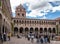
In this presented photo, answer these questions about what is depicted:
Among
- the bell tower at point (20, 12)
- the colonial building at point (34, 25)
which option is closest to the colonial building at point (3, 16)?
the bell tower at point (20, 12)

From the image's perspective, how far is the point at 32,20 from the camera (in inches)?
2948

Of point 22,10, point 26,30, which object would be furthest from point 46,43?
point 26,30

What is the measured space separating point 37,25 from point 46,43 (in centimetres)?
5545

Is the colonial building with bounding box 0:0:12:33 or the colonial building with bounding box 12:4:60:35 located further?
the colonial building with bounding box 12:4:60:35

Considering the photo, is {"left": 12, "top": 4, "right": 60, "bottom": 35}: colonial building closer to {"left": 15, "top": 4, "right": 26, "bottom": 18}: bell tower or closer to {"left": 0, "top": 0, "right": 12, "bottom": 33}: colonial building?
{"left": 15, "top": 4, "right": 26, "bottom": 18}: bell tower

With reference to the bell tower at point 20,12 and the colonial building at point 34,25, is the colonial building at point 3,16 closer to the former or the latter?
the bell tower at point 20,12

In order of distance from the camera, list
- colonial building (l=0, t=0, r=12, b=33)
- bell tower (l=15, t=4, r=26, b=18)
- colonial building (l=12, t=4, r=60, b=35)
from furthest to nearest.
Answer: colonial building (l=12, t=4, r=60, b=35) < bell tower (l=15, t=4, r=26, b=18) < colonial building (l=0, t=0, r=12, b=33)

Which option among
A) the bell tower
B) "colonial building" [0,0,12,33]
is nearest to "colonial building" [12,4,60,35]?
the bell tower

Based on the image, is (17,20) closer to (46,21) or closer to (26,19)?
(26,19)

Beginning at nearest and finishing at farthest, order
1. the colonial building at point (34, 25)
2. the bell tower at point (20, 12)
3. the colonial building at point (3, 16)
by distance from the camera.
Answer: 1. the colonial building at point (3, 16)
2. the bell tower at point (20, 12)
3. the colonial building at point (34, 25)

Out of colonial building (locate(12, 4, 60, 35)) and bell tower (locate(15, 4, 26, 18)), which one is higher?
bell tower (locate(15, 4, 26, 18))

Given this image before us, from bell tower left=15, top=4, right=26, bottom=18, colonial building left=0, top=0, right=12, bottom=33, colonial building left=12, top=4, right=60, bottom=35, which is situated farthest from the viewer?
colonial building left=12, top=4, right=60, bottom=35

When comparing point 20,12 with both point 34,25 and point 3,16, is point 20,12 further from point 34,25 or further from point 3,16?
point 3,16

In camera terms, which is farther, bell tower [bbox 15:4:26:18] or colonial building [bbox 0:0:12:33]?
bell tower [bbox 15:4:26:18]
